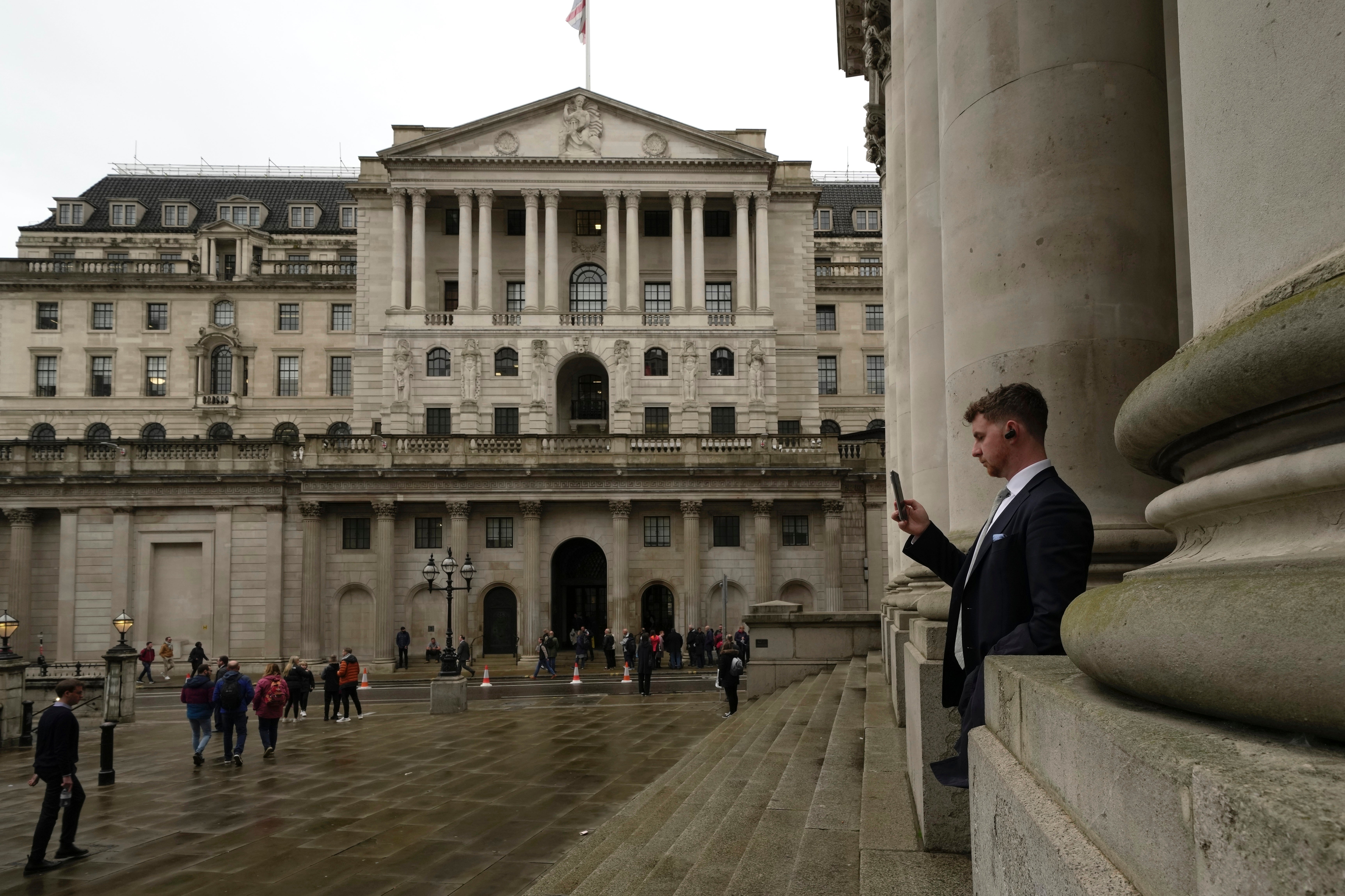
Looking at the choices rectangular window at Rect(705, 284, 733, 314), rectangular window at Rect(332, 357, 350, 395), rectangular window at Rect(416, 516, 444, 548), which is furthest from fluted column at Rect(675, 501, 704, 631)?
rectangular window at Rect(332, 357, 350, 395)

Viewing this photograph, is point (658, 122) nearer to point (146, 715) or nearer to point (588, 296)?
point (588, 296)

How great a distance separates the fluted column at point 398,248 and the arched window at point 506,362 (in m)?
5.94

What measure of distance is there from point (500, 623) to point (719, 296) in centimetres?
2279

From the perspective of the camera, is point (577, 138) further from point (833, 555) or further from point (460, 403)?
point (833, 555)

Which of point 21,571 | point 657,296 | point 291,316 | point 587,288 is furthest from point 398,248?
point 21,571

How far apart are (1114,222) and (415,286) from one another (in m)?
50.4

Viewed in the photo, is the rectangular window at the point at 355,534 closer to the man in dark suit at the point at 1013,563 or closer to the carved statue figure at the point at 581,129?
the carved statue figure at the point at 581,129

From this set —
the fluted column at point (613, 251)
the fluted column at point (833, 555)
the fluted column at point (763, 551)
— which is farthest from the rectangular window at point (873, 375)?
the fluted column at point (763, 551)

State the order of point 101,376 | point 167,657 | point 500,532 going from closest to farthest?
point 167,657, point 500,532, point 101,376

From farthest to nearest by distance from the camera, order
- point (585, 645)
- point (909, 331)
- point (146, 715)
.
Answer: point (585, 645) → point (146, 715) → point (909, 331)

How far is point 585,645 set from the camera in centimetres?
4000

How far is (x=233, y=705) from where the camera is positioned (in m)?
18.2

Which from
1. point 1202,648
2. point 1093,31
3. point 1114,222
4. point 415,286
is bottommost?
point 1202,648

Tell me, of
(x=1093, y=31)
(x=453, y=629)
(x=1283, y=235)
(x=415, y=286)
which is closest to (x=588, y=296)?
(x=415, y=286)
